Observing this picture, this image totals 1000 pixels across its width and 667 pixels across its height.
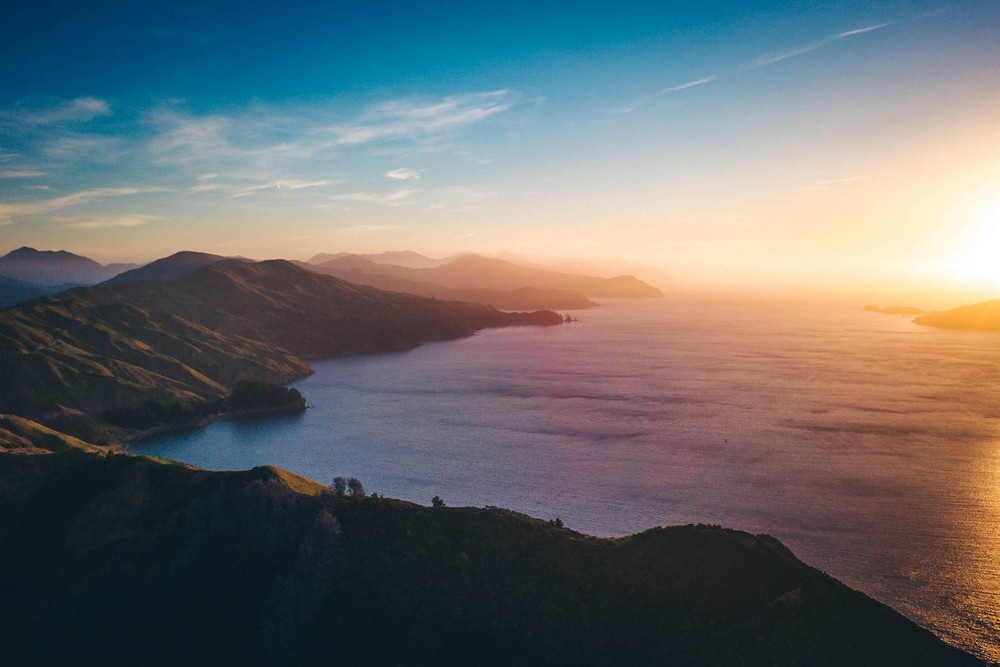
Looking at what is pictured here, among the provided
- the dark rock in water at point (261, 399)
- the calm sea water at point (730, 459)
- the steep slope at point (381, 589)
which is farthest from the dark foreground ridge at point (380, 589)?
the dark rock in water at point (261, 399)

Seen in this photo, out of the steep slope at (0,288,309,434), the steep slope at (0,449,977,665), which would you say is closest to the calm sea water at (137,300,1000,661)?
the steep slope at (0,449,977,665)

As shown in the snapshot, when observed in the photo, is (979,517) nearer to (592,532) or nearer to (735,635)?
(592,532)

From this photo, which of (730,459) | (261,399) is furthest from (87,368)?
(730,459)

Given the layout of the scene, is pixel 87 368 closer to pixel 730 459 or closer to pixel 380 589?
pixel 380 589

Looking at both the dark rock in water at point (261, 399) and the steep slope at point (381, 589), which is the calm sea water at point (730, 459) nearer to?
the dark rock in water at point (261, 399)

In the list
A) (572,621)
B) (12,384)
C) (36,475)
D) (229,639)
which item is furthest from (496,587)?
(12,384)

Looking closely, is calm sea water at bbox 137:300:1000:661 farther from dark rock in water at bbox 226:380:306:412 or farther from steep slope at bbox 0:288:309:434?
steep slope at bbox 0:288:309:434
